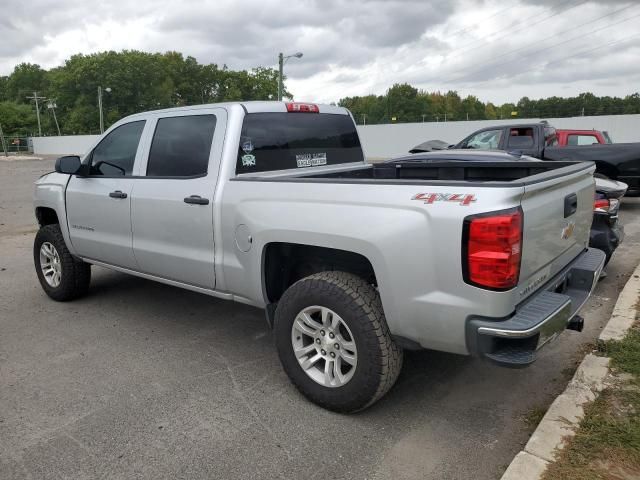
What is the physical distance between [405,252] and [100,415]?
2119mm

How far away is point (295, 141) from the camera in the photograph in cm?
426

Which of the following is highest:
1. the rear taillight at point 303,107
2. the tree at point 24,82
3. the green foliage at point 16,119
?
the tree at point 24,82

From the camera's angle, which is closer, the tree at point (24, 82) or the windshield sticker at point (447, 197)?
the windshield sticker at point (447, 197)

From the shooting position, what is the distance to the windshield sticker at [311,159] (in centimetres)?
428

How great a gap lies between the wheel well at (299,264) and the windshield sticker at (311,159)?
971 mm

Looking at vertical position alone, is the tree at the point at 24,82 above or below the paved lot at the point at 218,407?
above

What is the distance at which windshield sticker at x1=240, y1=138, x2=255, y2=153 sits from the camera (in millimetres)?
3828

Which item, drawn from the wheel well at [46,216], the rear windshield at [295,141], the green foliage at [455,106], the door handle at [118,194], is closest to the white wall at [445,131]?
the wheel well at [46,216]

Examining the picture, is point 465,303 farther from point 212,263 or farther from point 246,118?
point 246,118

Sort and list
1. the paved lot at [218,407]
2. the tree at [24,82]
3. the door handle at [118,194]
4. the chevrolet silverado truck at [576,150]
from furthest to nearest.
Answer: the tree at [24,82] → the chevrolet silverado truck at [576,150] → the door handle at [118,194] → the paved lot at [218,407]

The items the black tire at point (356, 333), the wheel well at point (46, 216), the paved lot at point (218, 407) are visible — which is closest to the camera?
the paved lot at point (218, 407)

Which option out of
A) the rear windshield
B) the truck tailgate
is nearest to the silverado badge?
the truck tailgate

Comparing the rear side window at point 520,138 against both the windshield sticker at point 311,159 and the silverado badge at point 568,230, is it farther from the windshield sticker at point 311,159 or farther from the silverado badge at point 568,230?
the silverado badge at point 568,230

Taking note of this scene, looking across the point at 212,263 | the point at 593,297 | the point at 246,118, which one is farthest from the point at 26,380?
the point at 593,297
